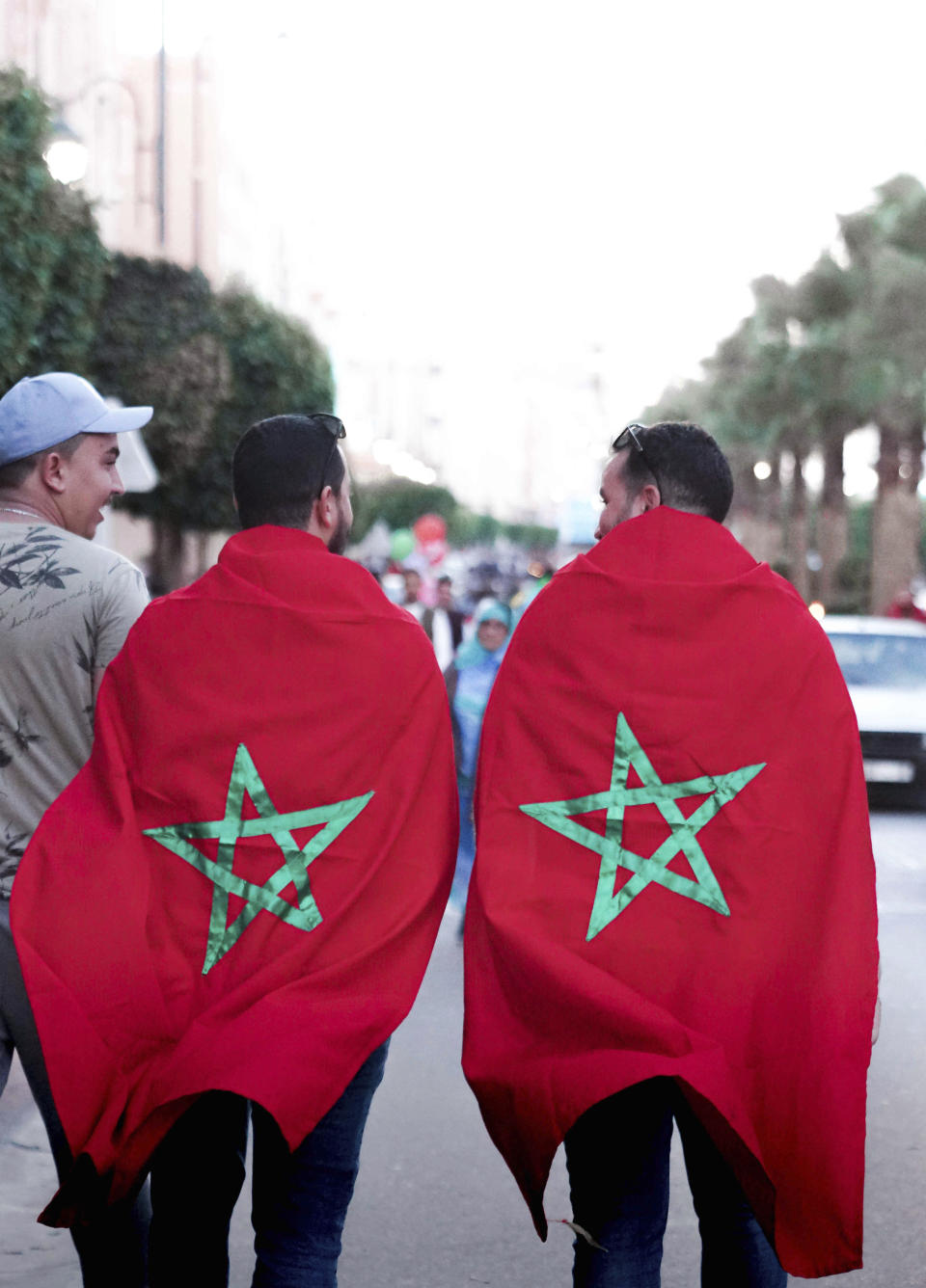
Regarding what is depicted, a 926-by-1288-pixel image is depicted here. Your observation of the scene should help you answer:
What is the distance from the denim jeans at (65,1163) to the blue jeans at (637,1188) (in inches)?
29.2

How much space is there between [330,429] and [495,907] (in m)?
0.86

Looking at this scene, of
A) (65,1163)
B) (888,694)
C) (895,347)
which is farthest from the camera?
(895,347)

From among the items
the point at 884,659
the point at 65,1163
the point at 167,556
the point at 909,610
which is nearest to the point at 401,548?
the point at 167,556

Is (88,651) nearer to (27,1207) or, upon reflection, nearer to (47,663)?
(47,663)

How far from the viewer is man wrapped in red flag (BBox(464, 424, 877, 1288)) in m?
2.85

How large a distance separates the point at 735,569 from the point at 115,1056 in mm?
1238

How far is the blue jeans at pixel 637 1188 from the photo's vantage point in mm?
2875

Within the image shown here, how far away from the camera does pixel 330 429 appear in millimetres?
3170

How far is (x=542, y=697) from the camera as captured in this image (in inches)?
116

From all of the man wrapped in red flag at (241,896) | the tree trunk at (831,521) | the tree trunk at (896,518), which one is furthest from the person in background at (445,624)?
the tree trunk at (831,521)

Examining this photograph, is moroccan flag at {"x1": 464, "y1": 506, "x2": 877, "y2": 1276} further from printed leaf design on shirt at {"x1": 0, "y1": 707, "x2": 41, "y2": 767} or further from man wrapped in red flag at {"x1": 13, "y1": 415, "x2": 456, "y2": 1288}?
printed leaf design on shirt at {"x1": 0, "y1": 707, "x2": 41, "y2": 767}

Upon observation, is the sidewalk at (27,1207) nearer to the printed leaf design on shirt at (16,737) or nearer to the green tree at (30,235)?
the printed leaf design on shirt at (16,737)

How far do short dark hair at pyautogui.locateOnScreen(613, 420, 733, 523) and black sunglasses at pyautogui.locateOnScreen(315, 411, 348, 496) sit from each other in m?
0.49

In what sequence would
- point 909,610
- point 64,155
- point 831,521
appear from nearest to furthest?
point 64,155 < point 909,610 < point 831,521
